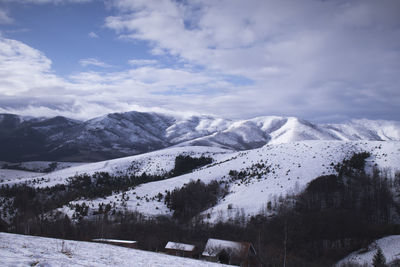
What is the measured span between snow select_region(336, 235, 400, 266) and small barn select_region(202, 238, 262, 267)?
20.9 metres

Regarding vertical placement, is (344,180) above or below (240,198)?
above

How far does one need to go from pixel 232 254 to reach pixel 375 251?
1314 inches

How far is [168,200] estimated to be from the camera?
3243 inches

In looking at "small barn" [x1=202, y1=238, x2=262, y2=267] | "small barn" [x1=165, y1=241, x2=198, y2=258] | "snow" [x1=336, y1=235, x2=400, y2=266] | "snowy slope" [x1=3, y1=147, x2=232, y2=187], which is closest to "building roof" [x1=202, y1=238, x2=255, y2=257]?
"small barn" [x1=202, y1=238, x2=262, y2=267]

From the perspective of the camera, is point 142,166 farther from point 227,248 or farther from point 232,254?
point 232,254

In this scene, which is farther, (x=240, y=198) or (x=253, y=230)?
(x=240, y=198)

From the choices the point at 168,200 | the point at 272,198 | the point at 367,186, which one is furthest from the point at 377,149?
the point at 168,200

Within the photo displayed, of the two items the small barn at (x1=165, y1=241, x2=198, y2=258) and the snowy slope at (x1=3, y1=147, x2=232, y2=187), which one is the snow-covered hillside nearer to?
the small barn at (x1=165, y1=241, x2=198, y2=258)

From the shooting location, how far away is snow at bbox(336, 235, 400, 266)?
→ 49.8 meters

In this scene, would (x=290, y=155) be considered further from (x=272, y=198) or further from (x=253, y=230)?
(x=253, y=230)

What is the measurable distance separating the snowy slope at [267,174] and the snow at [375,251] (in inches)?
857

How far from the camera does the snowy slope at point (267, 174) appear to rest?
7473 cm

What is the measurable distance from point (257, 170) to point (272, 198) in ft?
74.2

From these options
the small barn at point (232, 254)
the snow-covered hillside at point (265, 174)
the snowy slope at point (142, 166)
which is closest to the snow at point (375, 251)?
the small barn at point (232, 254)
